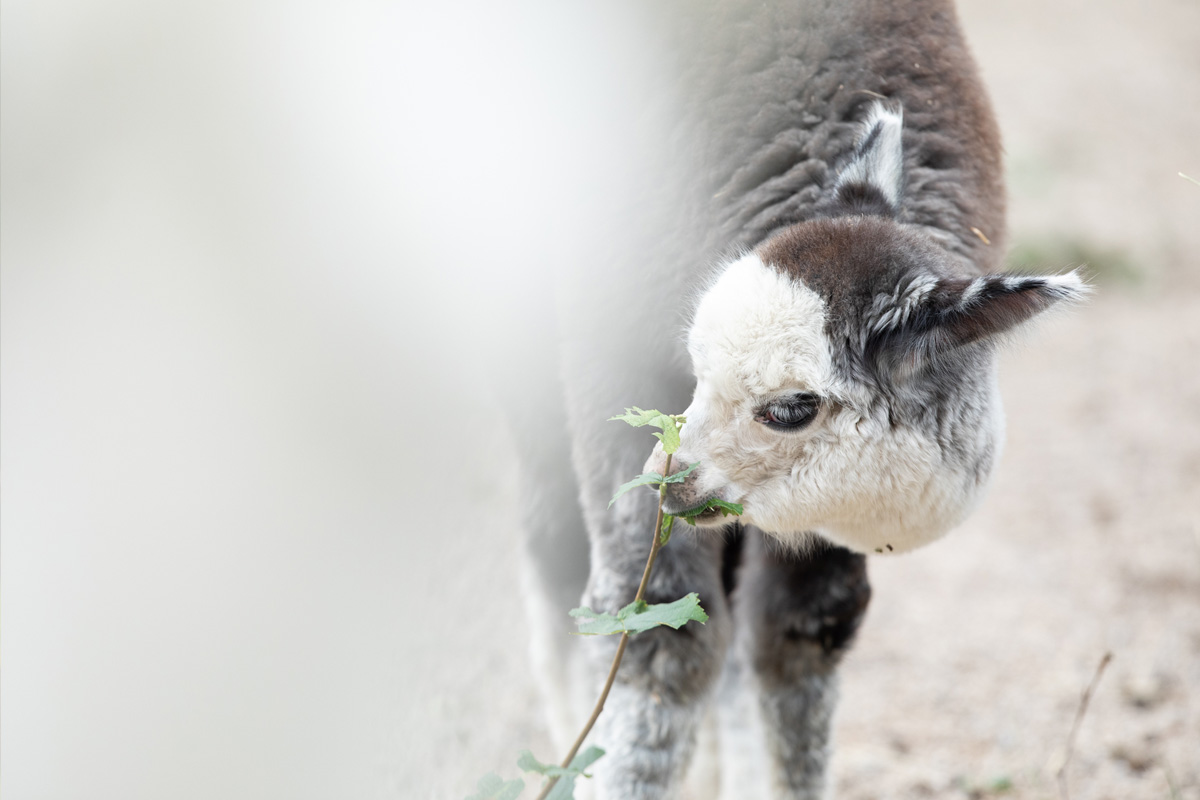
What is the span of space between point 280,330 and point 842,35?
2.07 m

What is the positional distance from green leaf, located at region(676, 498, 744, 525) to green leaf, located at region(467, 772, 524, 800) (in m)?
0.69

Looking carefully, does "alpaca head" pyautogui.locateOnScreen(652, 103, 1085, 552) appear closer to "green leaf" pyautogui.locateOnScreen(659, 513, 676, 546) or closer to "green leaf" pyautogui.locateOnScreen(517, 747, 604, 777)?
"green leaf" pyautogui.locateOnScreen(659, 513, 676, 546)

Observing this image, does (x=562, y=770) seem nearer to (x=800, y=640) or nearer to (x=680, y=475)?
(x=680, y=475)

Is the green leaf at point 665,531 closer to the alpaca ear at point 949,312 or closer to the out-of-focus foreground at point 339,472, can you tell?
the alpaca ear at point 949,312

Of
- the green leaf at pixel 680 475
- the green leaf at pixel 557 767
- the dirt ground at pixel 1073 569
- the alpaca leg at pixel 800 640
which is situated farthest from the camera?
the dirt ground at pixel 1073 569

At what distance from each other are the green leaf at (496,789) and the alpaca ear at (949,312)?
46.8 inches

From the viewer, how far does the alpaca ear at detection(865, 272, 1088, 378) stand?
203 cm

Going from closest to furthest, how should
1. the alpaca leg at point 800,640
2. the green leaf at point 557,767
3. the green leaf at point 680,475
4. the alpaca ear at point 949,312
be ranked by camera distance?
1. the green leaf at point 557,767
2. the green leaf at point 680,475
3. the alpaca ear at point 949,312
4. the alpaca leg at point 800,640

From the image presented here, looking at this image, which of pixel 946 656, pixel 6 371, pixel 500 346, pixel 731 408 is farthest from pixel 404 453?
pixel 946 656

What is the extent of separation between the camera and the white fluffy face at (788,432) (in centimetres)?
218

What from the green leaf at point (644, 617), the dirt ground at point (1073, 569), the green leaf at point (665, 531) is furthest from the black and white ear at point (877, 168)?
the green leaf at point (644, 617)

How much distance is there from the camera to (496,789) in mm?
1773

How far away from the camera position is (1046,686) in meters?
4.34

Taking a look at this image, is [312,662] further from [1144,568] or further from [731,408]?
[1144,568]
